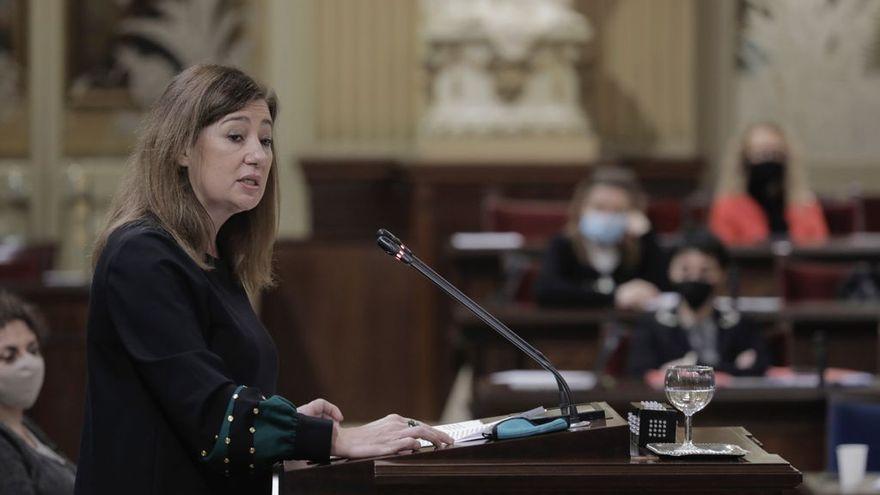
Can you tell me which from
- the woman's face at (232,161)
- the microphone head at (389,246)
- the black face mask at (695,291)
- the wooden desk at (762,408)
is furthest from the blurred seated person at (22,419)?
the black face mask at (695,291)

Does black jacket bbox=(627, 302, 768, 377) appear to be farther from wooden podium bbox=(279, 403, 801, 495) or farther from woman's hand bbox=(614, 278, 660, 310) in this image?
wooden podium bbox=(279, 403, 801, 495)

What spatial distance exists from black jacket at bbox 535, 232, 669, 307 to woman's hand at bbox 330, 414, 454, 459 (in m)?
4.56

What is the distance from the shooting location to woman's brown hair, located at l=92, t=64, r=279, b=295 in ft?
8.61

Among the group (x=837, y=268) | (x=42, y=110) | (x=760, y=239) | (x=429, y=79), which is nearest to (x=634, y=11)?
(x=429, y=79)

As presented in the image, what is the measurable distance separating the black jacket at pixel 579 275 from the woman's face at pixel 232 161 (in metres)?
4.52

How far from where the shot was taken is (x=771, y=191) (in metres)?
8.91

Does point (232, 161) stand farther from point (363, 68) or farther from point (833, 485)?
point (363, 68)

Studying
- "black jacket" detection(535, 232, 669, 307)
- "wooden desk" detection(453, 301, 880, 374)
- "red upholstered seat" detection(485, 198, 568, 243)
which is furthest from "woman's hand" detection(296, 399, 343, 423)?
"red upholstered seat" detection(485, 198, 568, 243)

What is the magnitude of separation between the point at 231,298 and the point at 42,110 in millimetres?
8418

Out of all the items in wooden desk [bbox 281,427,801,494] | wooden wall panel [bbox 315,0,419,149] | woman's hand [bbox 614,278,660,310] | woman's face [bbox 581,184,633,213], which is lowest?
woman's hand [bbox 614,278,660,310]

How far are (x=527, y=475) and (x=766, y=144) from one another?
665 centimetres

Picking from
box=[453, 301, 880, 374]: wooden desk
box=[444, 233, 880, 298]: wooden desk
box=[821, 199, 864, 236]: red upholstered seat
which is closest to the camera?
box=[453, 301, 880, 374]: wooden desk

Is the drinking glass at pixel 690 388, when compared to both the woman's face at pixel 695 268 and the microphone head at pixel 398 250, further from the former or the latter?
the woman's face at pixel 695 268

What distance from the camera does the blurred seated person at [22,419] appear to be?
3.43m
